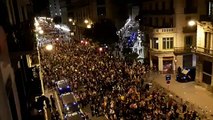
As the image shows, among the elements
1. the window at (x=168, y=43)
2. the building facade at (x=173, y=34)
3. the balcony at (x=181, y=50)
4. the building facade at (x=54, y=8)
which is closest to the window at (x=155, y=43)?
the building facade at (x=173, y=34)

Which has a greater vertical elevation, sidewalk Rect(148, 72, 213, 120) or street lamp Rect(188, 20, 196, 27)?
street lamp Rect(188, 20, 196, 27)

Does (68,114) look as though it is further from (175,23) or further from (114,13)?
(114,13)

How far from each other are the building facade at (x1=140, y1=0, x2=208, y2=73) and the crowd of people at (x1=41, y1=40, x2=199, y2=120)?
3032mm

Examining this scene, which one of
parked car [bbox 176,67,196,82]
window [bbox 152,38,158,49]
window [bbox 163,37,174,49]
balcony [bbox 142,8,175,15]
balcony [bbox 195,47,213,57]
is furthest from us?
window [bbox 152,38,158,49]

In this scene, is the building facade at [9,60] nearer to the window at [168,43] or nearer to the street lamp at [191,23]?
the street lamp at [191,23]

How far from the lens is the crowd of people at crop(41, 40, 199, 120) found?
23.5 meters

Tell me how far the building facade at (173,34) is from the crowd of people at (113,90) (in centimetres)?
303

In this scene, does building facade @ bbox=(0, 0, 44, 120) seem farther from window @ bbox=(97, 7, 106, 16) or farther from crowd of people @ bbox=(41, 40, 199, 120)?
window @ bbox=(97, 7, 106, 16)

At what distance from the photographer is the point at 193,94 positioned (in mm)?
31938

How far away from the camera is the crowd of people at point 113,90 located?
23498 millimetres

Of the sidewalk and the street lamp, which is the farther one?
the street lamp

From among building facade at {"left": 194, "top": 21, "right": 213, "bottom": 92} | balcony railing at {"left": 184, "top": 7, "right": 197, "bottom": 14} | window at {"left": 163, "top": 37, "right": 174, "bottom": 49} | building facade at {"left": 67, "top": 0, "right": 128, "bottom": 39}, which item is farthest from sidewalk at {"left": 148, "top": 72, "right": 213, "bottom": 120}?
building facade at {"left": 67, "top": 0, "right": 128, "bottom": 39}

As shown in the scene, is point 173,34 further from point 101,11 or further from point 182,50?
point 101,11

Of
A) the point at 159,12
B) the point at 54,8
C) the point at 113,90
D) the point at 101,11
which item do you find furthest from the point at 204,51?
the point at 54,8
